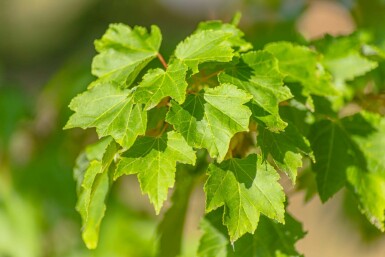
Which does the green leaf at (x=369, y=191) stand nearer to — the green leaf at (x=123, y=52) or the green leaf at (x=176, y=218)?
the green leaf at (x=176, y=218)

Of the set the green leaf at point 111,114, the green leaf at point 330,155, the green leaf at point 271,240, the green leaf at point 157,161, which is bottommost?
the green leaf at point 271,240

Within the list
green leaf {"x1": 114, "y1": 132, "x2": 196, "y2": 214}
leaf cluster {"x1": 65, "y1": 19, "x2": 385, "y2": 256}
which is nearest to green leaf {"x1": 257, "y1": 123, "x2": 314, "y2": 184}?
leaf cluster {"x1": 65, "y1": 19, "x2": 385, "y2": 256}

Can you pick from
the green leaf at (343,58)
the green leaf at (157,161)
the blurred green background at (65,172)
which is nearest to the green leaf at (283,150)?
the green leaf at (157,161)

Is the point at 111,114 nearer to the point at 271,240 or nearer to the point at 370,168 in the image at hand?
the point at 271,240

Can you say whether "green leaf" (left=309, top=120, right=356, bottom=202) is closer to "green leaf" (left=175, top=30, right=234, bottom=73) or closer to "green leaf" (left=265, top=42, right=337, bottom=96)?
"green leaf" (left=265, top=42, right=337, bottom=96)

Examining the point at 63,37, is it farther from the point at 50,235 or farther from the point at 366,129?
the point at 366,129

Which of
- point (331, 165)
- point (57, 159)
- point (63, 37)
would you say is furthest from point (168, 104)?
point (63, 37)
